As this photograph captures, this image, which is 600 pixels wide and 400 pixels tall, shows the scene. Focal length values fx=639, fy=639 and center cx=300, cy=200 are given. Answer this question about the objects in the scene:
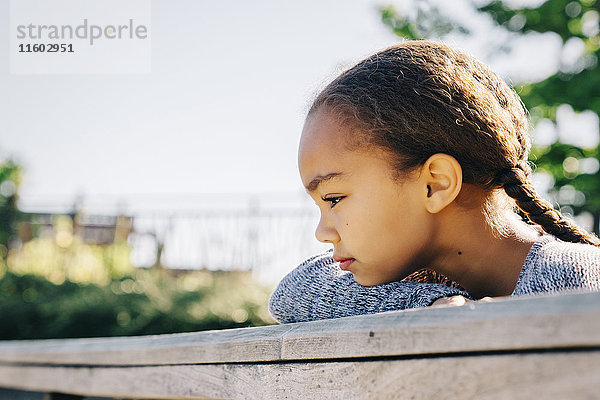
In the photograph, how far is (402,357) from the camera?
826 millimetres

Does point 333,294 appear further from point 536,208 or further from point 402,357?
point 402,357

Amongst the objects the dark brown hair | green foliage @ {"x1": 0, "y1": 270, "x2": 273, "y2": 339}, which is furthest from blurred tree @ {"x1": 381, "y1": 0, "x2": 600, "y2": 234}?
the dark brown hair

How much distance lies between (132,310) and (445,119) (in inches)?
174

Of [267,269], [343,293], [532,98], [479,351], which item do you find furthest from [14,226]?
[479,351]

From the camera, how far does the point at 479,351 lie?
0.71 m

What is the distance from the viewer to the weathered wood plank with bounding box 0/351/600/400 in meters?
0.61

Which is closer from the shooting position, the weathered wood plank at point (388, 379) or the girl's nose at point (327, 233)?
the weathered wood plank at point (388, 379)

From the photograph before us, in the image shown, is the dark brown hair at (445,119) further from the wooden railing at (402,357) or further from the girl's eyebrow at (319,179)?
the wooden railing at (402,357)

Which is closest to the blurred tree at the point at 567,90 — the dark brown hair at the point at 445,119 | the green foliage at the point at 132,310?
the green foliage at the point at 132,310

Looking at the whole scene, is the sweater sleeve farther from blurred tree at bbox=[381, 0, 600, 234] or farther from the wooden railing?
blurred tree at bbox=[381, 0, 600, 234]

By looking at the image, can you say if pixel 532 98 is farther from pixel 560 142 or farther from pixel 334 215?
pixel 334 215

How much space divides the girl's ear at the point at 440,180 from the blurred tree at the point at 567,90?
23.9 ft

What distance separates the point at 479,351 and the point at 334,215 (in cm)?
71

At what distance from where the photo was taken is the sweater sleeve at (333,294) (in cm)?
125
